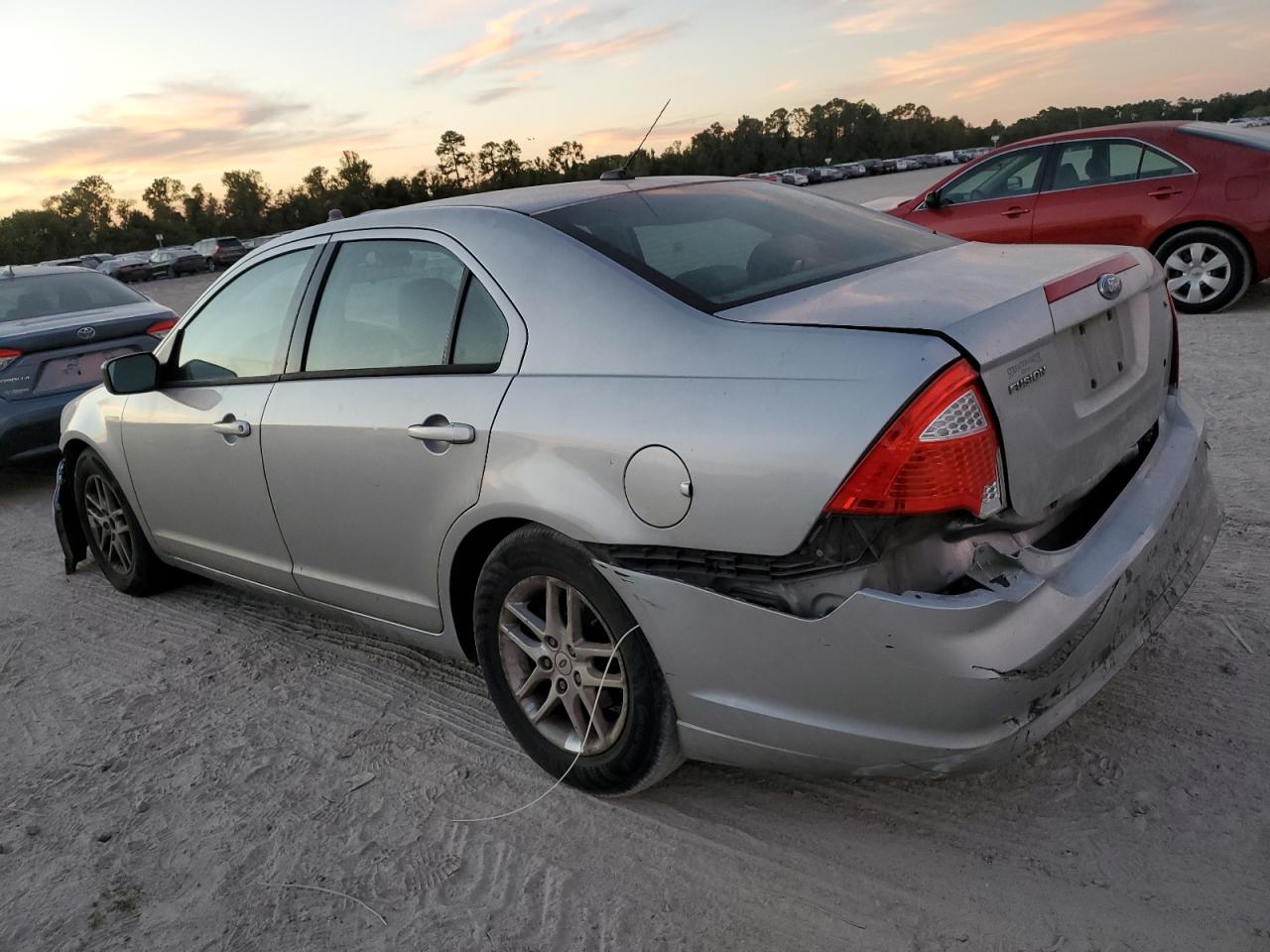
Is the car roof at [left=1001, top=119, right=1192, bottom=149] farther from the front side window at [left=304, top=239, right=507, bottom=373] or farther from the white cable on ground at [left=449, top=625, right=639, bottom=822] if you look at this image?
the white cable on ground at [left=449, top=625, right=639, bottom=822]

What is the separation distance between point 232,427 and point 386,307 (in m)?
0.84

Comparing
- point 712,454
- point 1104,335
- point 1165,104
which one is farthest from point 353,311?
point 1165,104

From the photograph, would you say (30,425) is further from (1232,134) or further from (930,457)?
(1232,134)

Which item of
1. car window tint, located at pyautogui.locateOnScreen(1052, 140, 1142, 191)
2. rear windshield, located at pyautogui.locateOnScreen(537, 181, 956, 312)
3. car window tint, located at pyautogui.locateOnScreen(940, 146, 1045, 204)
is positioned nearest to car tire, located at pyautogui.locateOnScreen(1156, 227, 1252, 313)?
car window tint, located at pyautogui.locateOnScreen(1052, 140, 1142, 191)

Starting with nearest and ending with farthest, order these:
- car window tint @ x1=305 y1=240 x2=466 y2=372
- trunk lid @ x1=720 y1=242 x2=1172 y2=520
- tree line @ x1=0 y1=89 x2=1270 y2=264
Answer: trunk lid @ x1=720 y1=242 x2=1172 y2=520, car window tint @ x1=305 y1=240 x2=466 y2=372, tree line @ x1=0 y1=89 x2=1270 y2=264

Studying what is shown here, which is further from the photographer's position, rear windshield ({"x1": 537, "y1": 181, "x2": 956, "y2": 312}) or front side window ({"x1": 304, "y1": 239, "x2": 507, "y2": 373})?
front side window ({"x1": 304, "y1": 239, "x2": 507, "y2": 373})

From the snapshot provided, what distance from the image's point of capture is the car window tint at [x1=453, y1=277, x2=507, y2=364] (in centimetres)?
282

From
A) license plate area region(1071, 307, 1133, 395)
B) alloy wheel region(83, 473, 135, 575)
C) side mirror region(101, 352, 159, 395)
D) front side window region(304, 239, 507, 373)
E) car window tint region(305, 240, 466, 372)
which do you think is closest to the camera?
license plate area region(1071, 307, 1133, 395)

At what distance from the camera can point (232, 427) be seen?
143 inches

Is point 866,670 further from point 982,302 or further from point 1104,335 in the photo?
point 1104,335

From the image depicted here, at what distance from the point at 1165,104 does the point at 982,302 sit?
45568mm

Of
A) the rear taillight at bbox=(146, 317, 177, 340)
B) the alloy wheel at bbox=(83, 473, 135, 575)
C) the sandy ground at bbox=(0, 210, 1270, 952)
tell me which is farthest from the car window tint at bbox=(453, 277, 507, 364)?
the rear taillight at bbox=(146, 317, 177, 340)

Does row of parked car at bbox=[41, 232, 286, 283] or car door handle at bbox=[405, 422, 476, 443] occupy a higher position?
car door handle at bbox=[405, 422, 476, 443]

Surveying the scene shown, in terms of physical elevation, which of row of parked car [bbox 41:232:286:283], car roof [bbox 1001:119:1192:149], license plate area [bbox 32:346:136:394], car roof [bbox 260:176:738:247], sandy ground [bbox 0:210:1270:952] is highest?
car roof [bbox 260:176:738:247]
